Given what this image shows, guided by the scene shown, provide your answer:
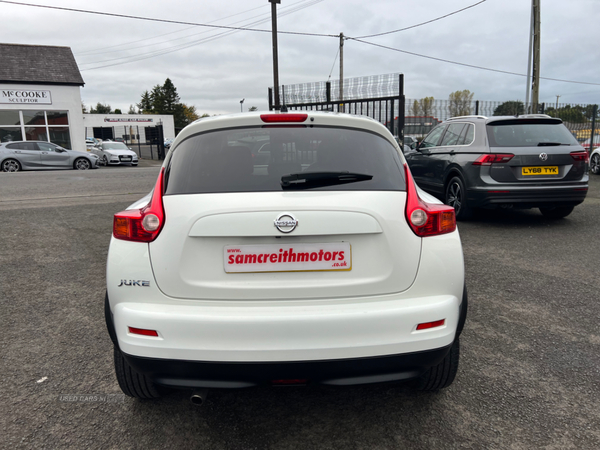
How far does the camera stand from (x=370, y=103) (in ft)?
36.7

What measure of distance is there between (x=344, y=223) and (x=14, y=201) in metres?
10.8

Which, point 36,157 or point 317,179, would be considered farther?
point 36,157

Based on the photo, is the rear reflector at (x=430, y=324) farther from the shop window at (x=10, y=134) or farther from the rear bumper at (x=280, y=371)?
the shop window at (x=10, y=134)

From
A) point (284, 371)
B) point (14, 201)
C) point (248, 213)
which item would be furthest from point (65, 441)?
point (14, 201)

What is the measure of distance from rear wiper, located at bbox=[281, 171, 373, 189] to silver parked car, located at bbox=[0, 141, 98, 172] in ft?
72.4

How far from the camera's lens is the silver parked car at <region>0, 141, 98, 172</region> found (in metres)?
20.4

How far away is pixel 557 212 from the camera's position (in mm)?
7848

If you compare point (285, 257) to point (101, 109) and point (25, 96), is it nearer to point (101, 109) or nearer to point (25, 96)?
point (25, 96)

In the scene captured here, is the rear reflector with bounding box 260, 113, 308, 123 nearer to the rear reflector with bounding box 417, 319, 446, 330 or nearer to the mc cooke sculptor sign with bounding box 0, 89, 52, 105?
the rear reflector with bounding box 417, 319, 446, 330

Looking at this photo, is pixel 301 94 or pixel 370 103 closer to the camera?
pixel 370 103

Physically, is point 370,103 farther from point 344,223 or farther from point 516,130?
point 344,223

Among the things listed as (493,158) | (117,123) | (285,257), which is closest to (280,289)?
(285,257)

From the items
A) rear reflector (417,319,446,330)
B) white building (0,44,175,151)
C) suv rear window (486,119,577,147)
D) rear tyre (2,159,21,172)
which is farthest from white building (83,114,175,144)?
rear reflector (417,319,446,330)

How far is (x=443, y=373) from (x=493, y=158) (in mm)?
5055
